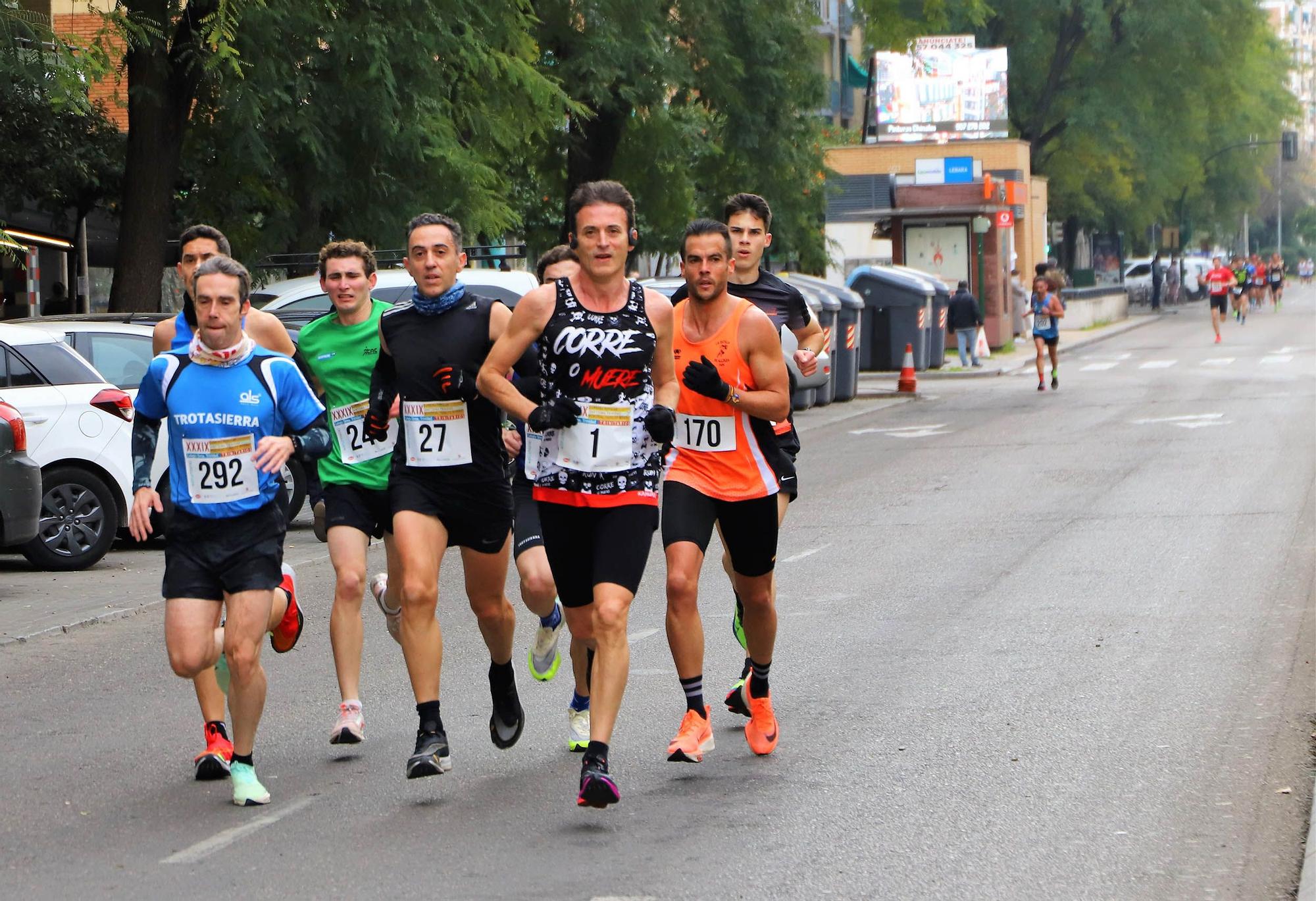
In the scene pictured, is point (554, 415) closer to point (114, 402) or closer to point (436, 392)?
point (436, 392)

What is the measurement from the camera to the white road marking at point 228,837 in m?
5.55

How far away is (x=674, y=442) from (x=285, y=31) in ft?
42.7

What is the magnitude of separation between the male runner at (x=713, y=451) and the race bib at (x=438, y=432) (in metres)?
0.73

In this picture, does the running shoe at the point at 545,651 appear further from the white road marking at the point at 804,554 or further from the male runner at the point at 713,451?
the white road marking at the point at 804,554

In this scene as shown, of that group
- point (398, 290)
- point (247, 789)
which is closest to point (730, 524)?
point (247, 789)

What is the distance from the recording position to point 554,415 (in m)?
5.78

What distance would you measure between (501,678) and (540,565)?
2.12ft

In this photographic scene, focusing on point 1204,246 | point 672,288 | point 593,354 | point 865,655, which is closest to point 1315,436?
point 672,288

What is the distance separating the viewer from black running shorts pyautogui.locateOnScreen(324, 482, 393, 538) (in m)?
6.89

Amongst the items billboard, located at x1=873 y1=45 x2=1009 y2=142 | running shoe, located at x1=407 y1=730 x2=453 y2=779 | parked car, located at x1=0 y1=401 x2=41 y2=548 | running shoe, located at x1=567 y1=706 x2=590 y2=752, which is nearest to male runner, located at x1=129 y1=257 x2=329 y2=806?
running shoe, located at x1=407 y1=730 x2=453 y2=779

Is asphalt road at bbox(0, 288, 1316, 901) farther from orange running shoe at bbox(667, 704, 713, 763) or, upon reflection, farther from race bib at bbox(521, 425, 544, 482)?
race bib at bbox(521, 425, 544, 482)

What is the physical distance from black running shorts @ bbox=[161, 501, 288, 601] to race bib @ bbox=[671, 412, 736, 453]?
4.72ft

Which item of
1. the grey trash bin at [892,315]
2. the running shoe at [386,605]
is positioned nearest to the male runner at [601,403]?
the running shoe at [386,605]

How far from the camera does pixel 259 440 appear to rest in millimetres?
6191
